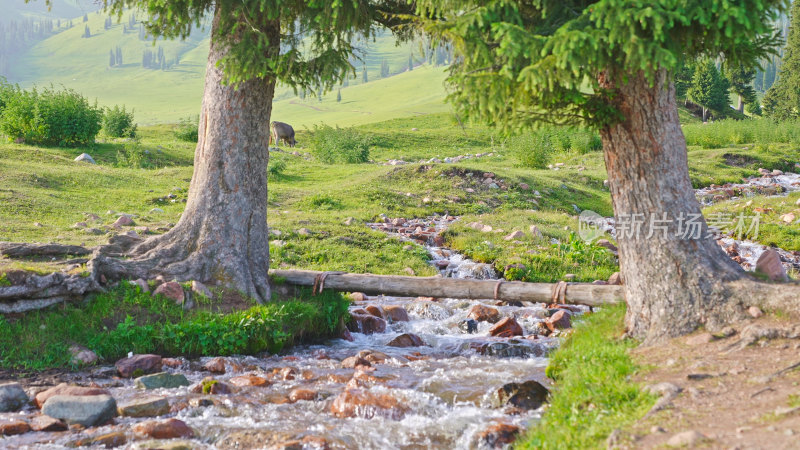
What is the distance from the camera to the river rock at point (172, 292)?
936cm

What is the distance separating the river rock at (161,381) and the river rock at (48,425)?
4.05 feet

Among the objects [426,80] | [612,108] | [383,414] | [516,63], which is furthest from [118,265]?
[426,80]

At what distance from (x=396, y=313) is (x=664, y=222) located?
5.32 m

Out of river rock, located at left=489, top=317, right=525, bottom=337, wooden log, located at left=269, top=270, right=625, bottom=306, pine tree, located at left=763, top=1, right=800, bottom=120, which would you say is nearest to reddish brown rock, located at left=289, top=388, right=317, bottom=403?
wooden log, located at left=269, top=270, right=625, bottom=306

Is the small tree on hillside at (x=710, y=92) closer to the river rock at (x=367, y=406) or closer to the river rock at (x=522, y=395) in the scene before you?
the river rock at (x=522, y=395)

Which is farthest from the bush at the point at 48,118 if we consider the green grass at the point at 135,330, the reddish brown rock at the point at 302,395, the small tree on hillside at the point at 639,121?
the small tree on hillside at the point at 639,121

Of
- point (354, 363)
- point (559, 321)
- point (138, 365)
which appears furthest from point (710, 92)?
point (138, 365)

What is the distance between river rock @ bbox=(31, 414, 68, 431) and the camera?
648 centimetres

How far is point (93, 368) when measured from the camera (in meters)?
8.39

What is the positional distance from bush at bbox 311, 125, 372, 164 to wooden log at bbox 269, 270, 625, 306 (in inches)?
773

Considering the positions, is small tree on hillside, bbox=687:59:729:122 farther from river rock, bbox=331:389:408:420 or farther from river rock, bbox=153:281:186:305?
river rock, bbox=331:389:408:420

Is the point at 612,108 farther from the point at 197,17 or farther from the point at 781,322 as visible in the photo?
the point at 197,17

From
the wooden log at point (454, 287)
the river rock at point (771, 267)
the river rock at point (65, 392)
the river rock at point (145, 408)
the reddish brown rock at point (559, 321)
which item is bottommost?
the reddish brown rock at point (559, 321)

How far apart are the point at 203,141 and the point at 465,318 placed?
507 cm
